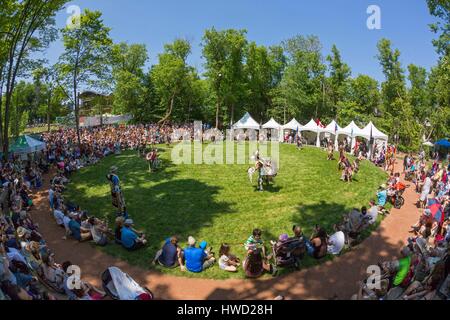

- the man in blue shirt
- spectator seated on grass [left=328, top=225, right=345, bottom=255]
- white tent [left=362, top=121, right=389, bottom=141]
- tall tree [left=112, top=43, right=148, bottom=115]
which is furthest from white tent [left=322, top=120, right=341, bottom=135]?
tall tree [left=112, top=43, right=148, bottom=115]

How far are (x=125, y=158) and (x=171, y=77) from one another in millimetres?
23634

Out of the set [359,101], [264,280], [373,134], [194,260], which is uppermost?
[359,101]

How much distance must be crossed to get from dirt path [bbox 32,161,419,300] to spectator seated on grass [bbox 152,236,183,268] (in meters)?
0.36

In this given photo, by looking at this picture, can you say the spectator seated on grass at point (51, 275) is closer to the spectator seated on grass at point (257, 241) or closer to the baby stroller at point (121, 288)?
the baby stroller at point (121, 288)

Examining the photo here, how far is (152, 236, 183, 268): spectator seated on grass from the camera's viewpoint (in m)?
8.52

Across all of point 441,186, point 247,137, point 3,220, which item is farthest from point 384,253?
point 247,137

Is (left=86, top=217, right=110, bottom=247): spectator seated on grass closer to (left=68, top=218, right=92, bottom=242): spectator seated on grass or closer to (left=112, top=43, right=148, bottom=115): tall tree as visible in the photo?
(left=68, top=218, right=92, bottom=242): spectator seated on grass

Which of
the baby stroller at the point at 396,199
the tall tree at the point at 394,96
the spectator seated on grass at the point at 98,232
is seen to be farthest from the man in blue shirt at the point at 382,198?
the tall tree at the point at 394,96

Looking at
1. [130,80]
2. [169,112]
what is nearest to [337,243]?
[169,112]

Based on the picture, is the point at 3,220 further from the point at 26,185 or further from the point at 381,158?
the point at 381,158

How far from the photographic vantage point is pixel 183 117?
5197cm

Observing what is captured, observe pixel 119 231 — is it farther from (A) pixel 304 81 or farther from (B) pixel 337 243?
(A) pixel 304 81

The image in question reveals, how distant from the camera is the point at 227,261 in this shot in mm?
8438

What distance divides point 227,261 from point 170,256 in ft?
4.83
